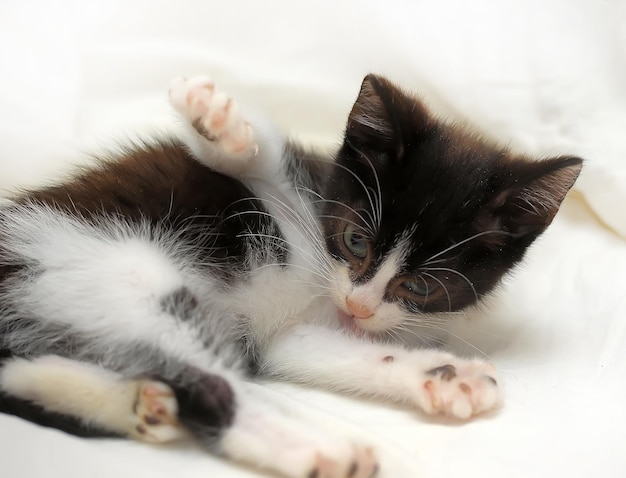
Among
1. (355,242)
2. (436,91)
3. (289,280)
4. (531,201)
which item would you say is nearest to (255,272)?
(289,280)

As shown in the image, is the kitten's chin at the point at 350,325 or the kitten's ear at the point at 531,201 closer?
the kitten's ear at the point at 531,201

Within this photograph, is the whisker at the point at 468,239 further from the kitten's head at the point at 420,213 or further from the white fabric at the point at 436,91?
the white fabric at the point at 436,91

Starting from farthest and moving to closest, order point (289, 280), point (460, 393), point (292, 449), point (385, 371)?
point (289, 280) → point (385, 371) → point (460, 393) → point (292, 449)

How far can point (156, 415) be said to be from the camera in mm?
1125

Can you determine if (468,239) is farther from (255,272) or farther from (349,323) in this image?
(255,272)

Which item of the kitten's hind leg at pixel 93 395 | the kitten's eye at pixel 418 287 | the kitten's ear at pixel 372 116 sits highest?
the kitten's ear at pixel 372 116

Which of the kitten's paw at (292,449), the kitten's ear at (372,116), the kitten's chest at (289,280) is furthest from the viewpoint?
the kitten's chest at (289,280)

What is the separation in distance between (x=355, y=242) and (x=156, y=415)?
58 centimetres

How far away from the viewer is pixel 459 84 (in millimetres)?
1957

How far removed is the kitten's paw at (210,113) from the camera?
1.42 m

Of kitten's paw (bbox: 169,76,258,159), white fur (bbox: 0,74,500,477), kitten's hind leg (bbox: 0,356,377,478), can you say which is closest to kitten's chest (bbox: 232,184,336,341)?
white fur (bbox: 0,74,500,477)

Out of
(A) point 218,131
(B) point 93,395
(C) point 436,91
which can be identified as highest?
(C) point 436,91

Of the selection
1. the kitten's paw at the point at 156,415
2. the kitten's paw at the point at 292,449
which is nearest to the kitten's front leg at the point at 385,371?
the kitten's paw at the point at 292,449

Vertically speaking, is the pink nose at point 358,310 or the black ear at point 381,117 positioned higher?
the black ear at point 381,117
